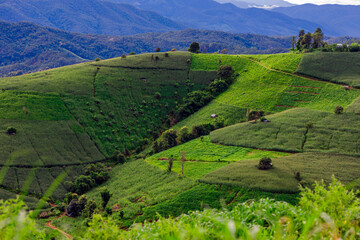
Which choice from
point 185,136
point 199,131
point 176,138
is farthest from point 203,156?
point 199,131

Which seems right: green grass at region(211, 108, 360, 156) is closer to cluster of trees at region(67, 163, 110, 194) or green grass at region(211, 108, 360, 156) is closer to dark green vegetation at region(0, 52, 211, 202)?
cluster of trees at region(67, 163, 110, 194)

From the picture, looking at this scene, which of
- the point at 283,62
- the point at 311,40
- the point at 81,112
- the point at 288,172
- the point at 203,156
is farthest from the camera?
the point at 311,40

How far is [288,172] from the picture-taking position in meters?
55.6

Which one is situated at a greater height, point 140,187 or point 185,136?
point 185,136

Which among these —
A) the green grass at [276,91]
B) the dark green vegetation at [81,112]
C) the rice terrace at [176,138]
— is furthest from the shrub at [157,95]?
the green grass at [276,91]

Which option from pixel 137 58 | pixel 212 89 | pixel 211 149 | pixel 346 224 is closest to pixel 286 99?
pixel 212 89

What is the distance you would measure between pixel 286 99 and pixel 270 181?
69061 mm

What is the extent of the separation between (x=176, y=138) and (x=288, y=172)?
154 ft

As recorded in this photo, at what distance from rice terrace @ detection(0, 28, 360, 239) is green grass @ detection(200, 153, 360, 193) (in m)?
0.24

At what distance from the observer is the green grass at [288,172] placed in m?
51.7

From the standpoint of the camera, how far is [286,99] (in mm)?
111812

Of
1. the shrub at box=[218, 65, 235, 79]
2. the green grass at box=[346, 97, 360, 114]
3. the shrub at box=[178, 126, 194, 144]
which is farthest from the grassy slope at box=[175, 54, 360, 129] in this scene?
the shrub at box=[178, 126, 194, 144]

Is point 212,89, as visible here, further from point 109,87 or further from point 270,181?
point 270,181

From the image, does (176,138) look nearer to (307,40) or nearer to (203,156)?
(203,156)
